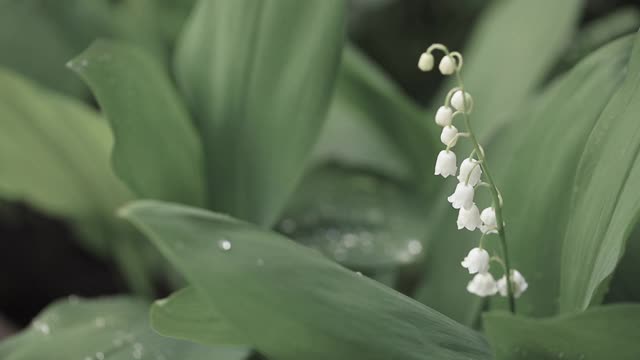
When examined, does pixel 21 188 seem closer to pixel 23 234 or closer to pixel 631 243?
pixel 23 234

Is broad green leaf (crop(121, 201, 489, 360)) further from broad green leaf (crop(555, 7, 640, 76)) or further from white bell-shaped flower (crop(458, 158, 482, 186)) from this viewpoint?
broad green leaf (crop(555, 7, 640, 76))

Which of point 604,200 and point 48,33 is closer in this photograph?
point 604,200

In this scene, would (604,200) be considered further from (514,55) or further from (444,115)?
(514,55)

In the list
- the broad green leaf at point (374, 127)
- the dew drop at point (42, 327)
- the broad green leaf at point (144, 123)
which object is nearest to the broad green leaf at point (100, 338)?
the dew drop at point (42, 327)

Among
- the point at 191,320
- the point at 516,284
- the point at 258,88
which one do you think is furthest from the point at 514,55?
the point at 191,320

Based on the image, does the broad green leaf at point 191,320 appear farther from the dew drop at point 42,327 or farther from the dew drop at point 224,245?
the dew drop at point 42,327

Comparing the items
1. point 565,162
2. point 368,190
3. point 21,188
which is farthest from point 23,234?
point 565,162
